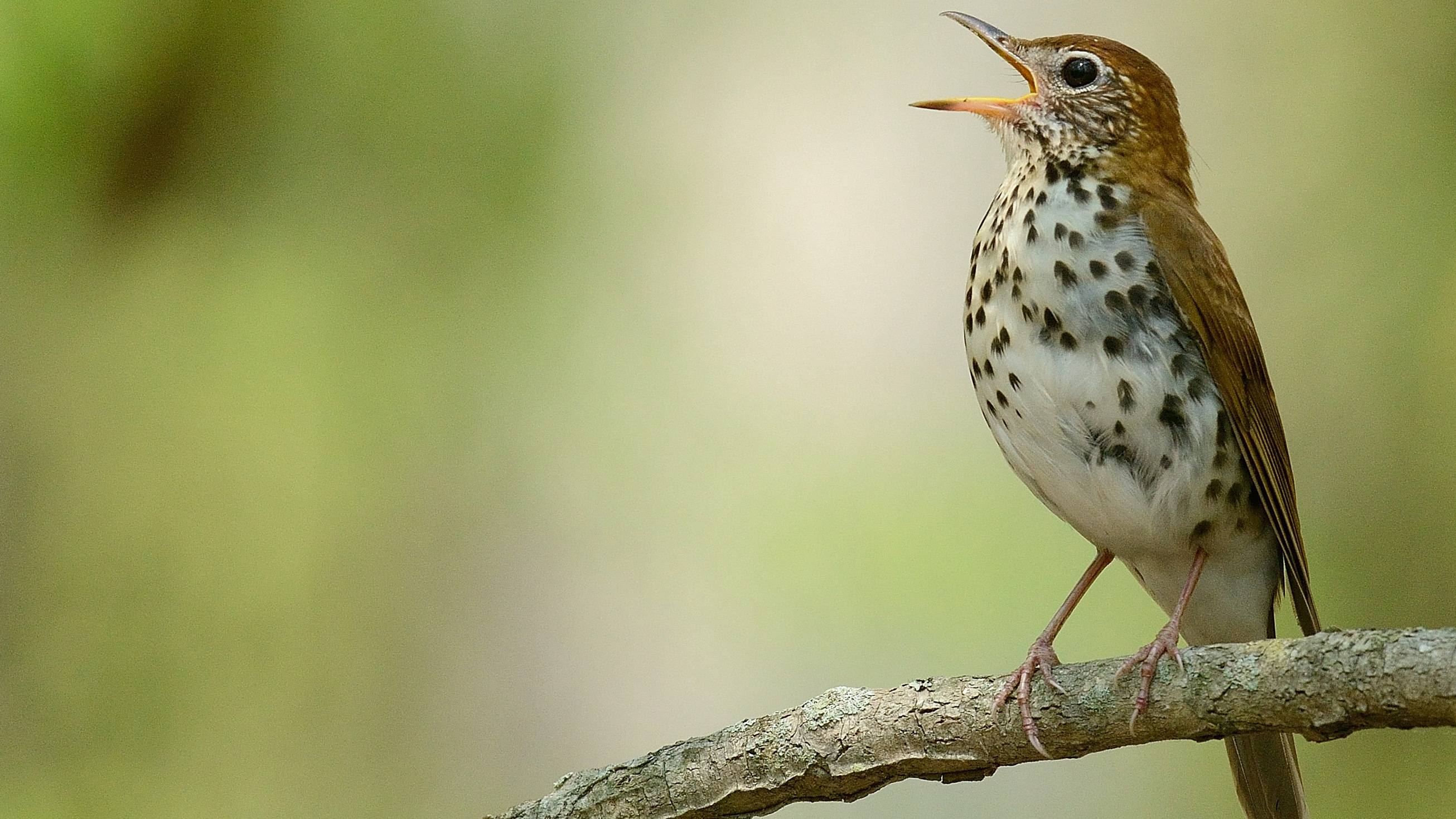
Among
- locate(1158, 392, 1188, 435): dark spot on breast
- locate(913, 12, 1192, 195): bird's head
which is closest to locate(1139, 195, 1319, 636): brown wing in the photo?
locate(1158, 392, 1188, 435): dark spot on breast

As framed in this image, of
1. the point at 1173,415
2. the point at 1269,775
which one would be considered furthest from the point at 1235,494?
the point at 1269,775

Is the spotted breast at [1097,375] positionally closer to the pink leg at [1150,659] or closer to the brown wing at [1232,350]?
the brown wing at [1232,350]

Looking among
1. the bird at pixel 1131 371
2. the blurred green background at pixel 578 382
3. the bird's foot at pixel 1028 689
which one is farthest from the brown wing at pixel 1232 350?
the blurred green background at pixel 578 382

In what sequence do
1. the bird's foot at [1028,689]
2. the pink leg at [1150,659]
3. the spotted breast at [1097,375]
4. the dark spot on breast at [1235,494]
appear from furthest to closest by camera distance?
the dark spot on breast at [1235,494], the spotted breast at [1097,375], the bird's foot at [1028,689], the pink leg at [1150,659]

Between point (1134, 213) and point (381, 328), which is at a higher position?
point (1134, 213)

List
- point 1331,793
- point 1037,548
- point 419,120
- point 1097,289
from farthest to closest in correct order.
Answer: point 419,120, point 1037,548, point 1331,793, point 1097,289

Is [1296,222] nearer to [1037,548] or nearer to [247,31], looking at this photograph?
[1037,548]

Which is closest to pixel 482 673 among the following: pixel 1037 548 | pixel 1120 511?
pixel 1037 548

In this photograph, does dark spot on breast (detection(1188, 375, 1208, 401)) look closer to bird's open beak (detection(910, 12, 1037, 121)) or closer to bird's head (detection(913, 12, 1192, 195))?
bird's head (detection(913, 12, 1192, 195))
